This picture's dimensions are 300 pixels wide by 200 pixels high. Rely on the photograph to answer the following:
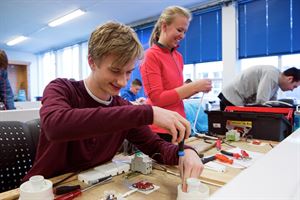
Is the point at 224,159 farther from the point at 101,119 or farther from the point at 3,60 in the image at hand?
the point at 3,60

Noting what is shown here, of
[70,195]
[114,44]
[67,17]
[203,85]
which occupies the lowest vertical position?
[70,195]

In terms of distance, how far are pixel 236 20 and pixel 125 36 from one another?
3.66 metres

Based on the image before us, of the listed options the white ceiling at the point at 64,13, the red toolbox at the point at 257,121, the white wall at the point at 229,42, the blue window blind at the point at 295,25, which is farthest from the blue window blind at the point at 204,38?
the red toolbox at the point at 257,121

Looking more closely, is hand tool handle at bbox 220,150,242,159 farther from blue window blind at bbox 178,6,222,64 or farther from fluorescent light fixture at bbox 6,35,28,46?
fluorescent light fixture at bbox 6,35,28,46

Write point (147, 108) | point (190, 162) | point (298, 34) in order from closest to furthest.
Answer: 1. point (147, 108)
2. point (190, 162)
3. point (298, 34)

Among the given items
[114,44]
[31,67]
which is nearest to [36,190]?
[114,44]

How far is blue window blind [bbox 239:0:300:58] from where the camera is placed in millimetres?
Result: 3453

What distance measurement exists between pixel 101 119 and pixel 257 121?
1.09 meters

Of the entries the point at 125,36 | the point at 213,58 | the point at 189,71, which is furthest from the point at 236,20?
the point at 125,36

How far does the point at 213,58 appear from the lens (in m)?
4.34

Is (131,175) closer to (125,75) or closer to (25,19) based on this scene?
(125,75)

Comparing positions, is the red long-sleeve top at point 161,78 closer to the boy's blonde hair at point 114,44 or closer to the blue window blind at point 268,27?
the boy's blonde hair at point 114,44

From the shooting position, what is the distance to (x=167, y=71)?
4.07ft

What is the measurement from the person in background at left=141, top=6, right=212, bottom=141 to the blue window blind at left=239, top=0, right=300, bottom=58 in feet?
9.47
